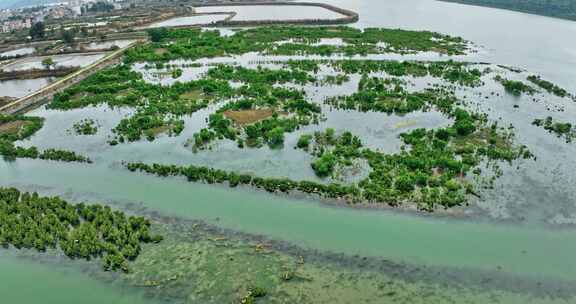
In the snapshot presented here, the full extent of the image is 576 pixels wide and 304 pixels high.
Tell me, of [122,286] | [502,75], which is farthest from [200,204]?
[502,75]

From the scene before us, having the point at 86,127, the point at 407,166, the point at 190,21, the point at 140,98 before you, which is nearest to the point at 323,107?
the point at 407,166

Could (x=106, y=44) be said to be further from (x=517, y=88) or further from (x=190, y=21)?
(x=517, y=88)

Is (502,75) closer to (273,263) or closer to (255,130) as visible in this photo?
(255,130)

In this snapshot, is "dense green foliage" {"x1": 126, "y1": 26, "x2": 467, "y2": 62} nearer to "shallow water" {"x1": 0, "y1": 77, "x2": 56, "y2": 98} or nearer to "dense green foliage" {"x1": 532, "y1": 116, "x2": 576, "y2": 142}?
"shallow water" {"x1": 0, "y1": 77, "x2": 56, "y2": 98}

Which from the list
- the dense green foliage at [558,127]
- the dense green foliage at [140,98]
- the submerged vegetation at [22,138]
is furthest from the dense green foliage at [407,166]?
the dense green foliage at [140,98]

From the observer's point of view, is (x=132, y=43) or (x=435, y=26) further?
(x=435, y=26)
